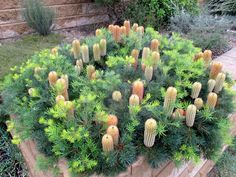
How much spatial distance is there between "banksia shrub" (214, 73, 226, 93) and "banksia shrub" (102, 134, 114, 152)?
0.82 m

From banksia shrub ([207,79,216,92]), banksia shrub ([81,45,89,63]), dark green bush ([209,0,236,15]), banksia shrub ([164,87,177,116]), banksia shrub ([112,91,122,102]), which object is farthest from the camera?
dark green bush ([209,0,236,15])

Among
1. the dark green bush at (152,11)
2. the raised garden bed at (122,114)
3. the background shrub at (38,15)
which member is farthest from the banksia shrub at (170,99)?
the dark green bush at (152,11)

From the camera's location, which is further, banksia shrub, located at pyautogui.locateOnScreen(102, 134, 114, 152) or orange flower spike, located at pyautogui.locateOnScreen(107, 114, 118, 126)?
orange flower spike, located at pyautogui.locateOnScreen(107, 114, 118, 126)

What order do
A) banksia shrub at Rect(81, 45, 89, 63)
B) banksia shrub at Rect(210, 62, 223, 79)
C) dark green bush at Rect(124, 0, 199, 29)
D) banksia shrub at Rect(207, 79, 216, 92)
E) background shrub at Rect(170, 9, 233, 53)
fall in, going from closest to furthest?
1. banksia shrub at Rect(207, 79, 216, 92)
2. banksia shrub at Rect(210, 62, 223, 79)
3. banksia shrub at Rect(81, 45, 89, 63)
4. background shrub at Rect(170, 9, 233, 53)
5. dark green bush at Rect(124, 0, 199, 29)

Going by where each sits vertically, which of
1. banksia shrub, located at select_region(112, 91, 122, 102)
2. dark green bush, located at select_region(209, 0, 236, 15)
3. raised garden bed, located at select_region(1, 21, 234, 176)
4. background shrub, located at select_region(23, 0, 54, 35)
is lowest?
dark green bush, located at select_region(209, 0, 236, 15)

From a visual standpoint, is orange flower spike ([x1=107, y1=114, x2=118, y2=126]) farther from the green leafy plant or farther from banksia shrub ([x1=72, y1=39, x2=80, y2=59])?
the green leafy plant

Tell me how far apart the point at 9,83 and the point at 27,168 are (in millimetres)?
828

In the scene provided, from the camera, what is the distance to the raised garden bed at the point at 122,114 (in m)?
1.28

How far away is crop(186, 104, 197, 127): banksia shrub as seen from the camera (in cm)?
131

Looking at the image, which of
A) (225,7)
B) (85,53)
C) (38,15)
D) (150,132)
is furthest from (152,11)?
(150,132)

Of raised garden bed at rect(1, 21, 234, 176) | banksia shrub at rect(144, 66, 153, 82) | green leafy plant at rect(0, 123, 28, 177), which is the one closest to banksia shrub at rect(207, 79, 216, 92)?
raised garden bed at rect(1, 21, 234, 176)

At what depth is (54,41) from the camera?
13.4ft

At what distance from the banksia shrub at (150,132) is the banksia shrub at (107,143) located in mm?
173

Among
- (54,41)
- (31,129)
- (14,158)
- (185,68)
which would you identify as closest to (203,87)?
(185,68)
